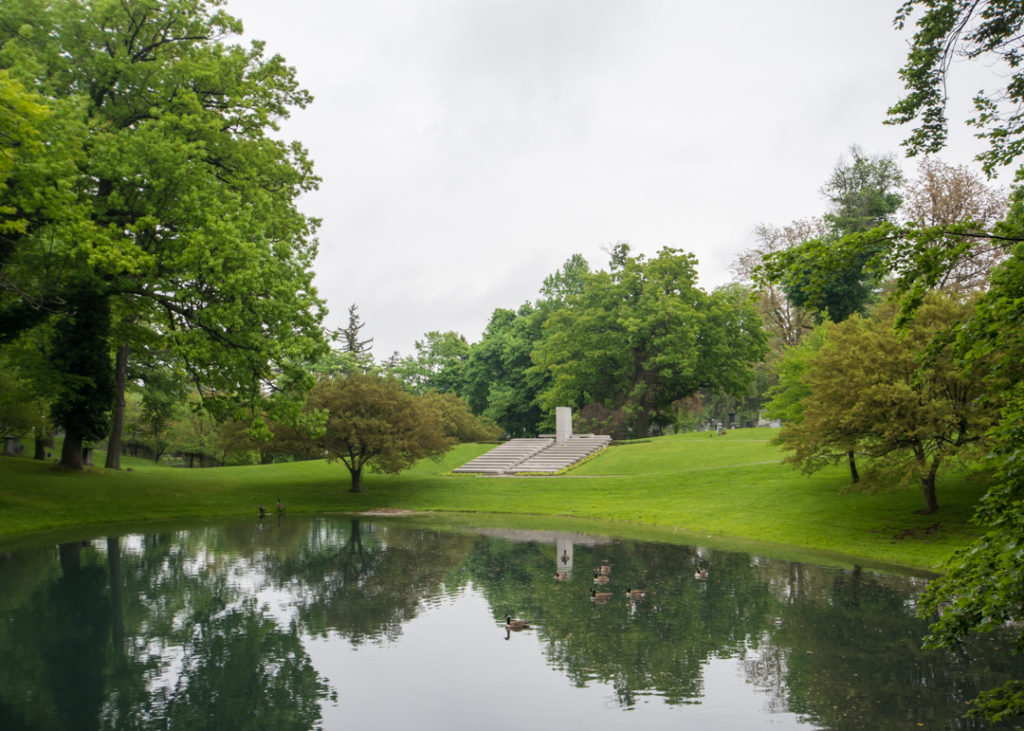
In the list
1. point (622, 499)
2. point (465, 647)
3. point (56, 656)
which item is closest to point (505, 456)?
point (622, 499)

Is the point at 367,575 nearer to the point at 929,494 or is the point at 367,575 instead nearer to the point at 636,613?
the point at 636,613

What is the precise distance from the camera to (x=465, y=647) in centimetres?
1193

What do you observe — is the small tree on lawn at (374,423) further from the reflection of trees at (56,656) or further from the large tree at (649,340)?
the large tree at (649,340)

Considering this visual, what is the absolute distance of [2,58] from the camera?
21703 mm

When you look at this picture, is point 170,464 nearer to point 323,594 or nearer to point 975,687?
point 323,594

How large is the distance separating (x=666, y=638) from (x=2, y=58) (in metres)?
25.3

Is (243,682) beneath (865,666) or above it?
beneath

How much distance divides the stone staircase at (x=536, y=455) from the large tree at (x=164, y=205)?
67.2ft

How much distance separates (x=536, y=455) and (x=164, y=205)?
28.9 m

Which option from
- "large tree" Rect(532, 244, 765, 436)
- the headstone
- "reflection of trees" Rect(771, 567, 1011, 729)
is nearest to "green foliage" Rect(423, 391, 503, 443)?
"large tree" Rect(532, 244, 765, 436)

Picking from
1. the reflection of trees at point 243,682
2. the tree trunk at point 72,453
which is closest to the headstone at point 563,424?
the tree trunk at point 72,453

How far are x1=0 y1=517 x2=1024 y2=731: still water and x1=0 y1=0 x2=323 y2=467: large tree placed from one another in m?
7.98

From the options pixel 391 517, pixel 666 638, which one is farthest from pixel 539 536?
pixel 666 638

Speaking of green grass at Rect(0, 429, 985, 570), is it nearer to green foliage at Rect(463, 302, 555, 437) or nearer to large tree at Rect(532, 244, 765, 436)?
large tree at Rect(532, 244, 765, 436)
